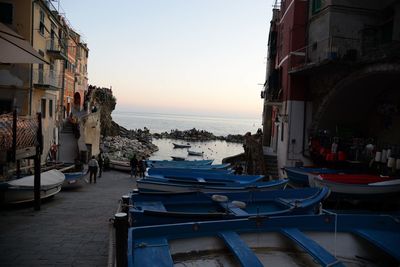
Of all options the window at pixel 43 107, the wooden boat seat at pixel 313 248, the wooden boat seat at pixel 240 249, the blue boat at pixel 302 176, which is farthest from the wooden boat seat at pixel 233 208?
the window at pixel 43 107

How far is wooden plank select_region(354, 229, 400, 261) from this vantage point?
602cm

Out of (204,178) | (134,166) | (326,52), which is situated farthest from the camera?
(134,166)

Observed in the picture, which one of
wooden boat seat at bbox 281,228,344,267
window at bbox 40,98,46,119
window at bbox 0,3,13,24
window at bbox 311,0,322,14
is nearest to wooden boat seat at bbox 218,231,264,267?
wooden boat seat at bbox 281,228,344,267

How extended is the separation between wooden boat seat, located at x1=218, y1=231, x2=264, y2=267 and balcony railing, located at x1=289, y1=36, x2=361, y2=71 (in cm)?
1383

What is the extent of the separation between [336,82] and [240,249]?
603 inches

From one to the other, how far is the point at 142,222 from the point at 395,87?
16697 millimetres

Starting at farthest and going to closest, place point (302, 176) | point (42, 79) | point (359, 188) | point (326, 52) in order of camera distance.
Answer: point (42, 79) → point (326, 52) → point (302, 176) → point (359, 188)

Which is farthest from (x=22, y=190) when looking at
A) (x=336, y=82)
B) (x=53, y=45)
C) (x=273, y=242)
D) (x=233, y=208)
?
(x=53, y=45)

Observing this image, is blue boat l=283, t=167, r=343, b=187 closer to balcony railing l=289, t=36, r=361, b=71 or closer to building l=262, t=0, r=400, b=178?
building l=262, t=0, r=400, b=178

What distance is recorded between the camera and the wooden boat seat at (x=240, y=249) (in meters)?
5.28

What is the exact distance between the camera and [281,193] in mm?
10812

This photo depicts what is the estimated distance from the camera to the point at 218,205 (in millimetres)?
9742

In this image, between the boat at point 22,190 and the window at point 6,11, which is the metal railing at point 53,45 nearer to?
the window at point 6,11

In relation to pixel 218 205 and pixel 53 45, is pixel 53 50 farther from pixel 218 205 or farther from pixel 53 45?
pixel 218 205
